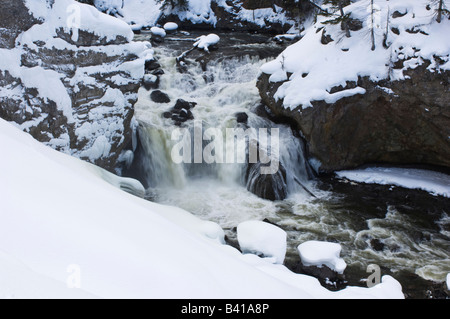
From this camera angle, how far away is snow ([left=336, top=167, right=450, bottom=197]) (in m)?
9.00

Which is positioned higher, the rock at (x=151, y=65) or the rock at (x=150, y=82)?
the rock at (x=151, y=65)

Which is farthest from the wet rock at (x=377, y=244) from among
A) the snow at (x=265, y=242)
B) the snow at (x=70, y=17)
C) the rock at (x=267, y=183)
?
the snow at (x=70, y=17)

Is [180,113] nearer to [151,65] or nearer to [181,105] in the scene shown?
[181,105]

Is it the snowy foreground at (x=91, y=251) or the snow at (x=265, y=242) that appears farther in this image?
the snow at (x=265, y=242)

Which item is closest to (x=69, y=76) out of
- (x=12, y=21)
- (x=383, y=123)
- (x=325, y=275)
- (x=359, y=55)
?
(x=12, y=21)

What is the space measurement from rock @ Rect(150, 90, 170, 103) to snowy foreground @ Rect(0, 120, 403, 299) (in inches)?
302

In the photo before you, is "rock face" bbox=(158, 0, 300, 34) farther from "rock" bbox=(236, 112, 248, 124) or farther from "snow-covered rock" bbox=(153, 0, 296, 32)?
"rock" bbox=(236, 112, 248, 124)

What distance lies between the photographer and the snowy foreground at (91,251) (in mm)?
2031

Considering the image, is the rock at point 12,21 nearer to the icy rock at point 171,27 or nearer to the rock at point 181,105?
the rock at point 181,105

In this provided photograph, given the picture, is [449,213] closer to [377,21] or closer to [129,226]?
[377,21]

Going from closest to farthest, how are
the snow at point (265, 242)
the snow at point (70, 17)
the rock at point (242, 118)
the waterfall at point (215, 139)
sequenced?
the snow at point (265, 242), the snow at point (70, 17), the waterfall at point (215, 139), the rock at point (242, 118)

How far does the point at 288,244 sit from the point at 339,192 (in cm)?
306

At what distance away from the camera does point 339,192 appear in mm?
9133

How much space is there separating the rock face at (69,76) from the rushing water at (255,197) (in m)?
1.95
